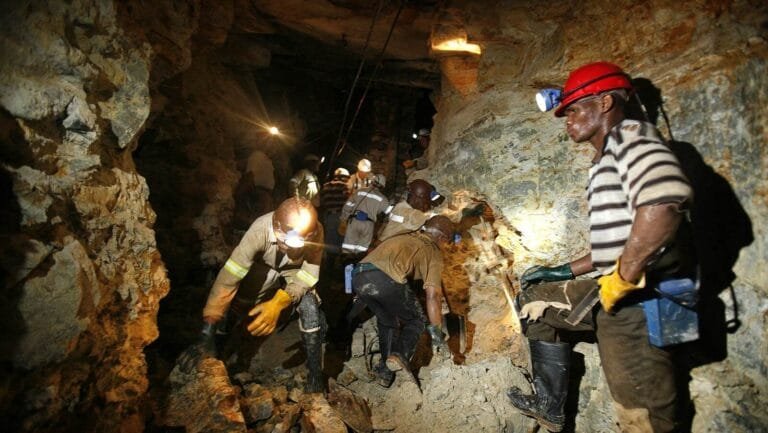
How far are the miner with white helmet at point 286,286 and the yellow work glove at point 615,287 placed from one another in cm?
254

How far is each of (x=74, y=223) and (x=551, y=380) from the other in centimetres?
337

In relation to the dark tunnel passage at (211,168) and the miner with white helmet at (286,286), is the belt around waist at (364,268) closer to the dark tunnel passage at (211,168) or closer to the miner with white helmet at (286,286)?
the miner with white helmet at (286,286)

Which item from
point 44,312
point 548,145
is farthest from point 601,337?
point 44,312

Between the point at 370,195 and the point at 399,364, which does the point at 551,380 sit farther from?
the point at 370,195

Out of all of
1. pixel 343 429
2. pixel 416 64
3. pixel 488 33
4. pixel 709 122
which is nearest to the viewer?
pixel 709 122

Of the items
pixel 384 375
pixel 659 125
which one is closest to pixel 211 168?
pixel 384 375

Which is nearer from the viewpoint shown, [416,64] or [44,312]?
[44,312]

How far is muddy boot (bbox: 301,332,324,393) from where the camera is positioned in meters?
3.25

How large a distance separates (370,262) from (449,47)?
11.9ft

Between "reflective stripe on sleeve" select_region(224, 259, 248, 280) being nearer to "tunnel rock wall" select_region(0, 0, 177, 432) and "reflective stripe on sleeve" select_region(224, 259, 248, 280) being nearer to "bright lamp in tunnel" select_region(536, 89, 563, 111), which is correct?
"tunnel rock wall" select_region(0, 0, 177, 432)

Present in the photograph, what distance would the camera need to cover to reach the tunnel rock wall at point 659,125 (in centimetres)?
206

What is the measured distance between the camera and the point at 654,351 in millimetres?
1932

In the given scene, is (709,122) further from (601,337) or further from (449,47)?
(449,47)

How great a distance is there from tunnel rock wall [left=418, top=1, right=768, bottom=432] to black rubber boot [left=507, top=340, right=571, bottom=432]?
1.86 ft
